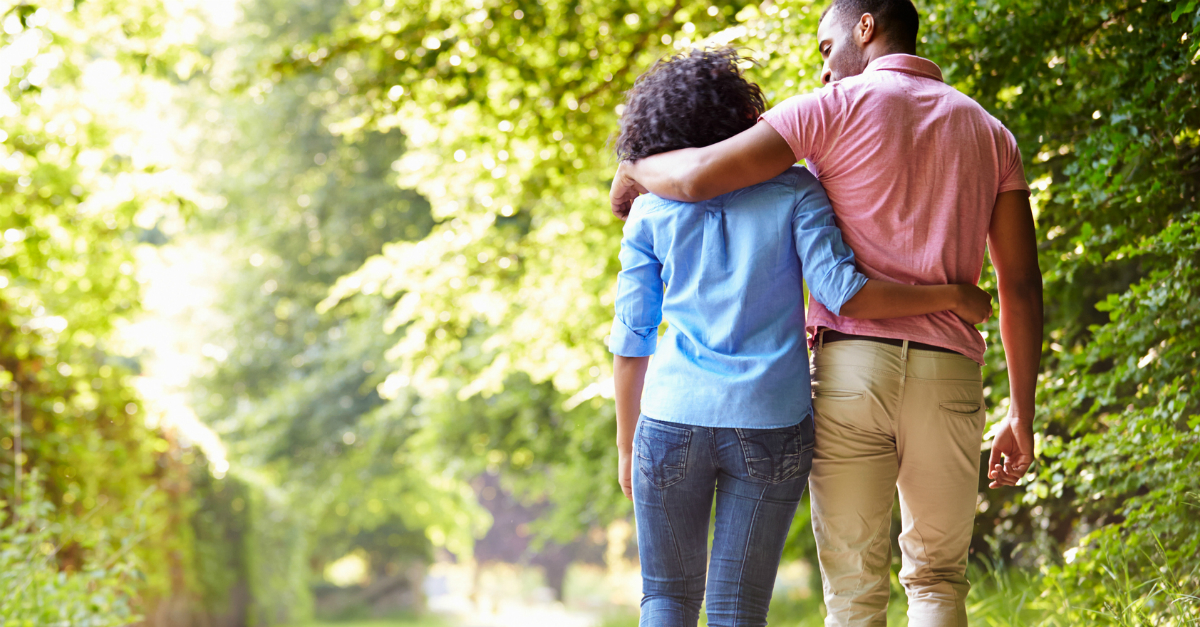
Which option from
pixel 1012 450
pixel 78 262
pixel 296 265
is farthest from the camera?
pixel 296 265

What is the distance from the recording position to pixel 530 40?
5883 mm

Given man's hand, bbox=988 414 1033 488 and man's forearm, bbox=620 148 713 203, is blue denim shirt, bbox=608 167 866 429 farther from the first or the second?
man's hand, bbox=988 414 1033 488

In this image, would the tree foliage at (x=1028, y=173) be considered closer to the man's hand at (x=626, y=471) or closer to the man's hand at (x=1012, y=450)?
the man's hand at (x=1012, y=450)

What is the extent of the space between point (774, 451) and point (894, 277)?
414 millimetres

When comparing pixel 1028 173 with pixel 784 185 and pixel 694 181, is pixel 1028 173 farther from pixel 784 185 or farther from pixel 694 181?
pixel 694 181

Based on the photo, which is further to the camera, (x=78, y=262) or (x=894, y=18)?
(x=78, y=262)

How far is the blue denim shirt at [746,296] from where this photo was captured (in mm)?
1747

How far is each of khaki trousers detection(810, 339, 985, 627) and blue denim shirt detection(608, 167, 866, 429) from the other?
3.6 inches

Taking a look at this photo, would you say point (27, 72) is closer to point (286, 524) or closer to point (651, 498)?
point (651, 498)

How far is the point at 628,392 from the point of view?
201 cm

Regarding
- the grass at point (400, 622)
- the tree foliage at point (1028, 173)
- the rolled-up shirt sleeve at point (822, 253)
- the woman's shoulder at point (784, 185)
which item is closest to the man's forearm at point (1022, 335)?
the rolled-up shirt sleeve at point (822, 253)

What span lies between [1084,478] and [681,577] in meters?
1.78

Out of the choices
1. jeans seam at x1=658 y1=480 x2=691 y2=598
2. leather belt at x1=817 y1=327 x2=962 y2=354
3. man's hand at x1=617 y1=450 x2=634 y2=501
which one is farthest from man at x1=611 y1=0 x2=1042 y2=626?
man's hand at x1=617 y1=450 x2=634 y2=501

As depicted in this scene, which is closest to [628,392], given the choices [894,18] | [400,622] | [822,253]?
[822,253]
